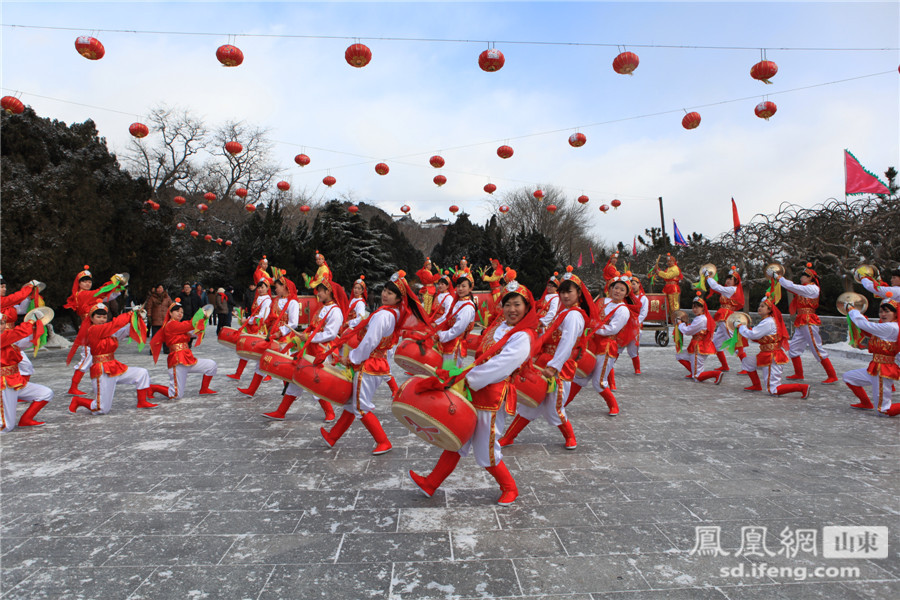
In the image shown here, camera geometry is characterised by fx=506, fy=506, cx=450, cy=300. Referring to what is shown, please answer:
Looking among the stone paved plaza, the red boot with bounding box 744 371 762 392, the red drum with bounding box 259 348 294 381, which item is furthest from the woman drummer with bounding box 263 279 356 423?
the red boot with bounding box 744 371 762 392

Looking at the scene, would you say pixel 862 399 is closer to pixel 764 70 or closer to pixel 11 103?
pixel 764 70

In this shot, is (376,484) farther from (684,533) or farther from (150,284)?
(150,284)

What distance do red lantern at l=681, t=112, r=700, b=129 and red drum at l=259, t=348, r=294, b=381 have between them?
8107 mm

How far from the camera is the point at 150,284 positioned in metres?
14.9

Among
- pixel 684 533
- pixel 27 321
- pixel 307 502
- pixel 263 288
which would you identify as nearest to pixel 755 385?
pixel 684 533

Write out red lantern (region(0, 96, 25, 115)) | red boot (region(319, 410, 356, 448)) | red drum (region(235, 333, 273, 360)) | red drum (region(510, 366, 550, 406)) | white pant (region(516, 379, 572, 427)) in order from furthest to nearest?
1. red lantern (region(0, 96, 25, 115))
2. red drum (region(235, 333, 273, 360))
3. red boot (region(319, 410, 356, 448))
4. white pant (region(516, 379, 572, 427))
5. red drum (region(510, 366, 550, 406))

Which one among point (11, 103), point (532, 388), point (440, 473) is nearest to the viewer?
point (440, 473)

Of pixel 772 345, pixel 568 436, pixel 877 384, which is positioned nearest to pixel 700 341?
pixel 772 345

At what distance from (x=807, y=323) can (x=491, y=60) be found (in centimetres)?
638

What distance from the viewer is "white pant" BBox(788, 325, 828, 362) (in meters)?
8.04

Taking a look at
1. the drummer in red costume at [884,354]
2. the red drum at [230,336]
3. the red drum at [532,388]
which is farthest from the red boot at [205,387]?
the drummer in red costume at [884,354]

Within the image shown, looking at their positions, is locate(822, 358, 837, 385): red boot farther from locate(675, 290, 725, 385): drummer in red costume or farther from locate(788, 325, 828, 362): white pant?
locate(675, 290, 725, 385): drummer in red costume

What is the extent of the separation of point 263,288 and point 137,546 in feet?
16.1

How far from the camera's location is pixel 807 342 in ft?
26.8
